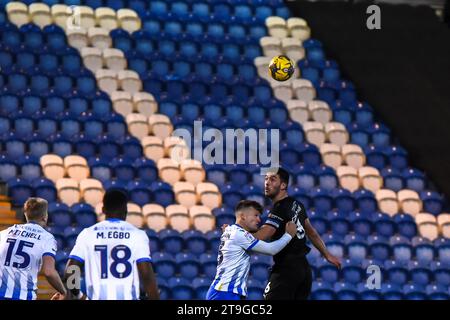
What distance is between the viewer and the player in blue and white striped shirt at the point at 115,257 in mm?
9664

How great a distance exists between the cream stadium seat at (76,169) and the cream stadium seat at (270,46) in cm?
484

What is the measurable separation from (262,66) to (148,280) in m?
11.9

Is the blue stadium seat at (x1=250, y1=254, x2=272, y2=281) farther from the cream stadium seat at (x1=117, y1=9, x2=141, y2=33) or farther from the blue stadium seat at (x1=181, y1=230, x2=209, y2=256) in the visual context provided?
the cream stadium seat at (x1=117, y1=9, x2=141, y2=33)

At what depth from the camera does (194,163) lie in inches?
737

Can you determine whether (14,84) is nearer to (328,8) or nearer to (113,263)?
(328,8)

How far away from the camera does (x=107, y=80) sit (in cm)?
1981

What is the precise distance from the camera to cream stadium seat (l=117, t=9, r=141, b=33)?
2136cm

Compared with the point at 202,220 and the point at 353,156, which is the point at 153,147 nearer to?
the point at 202,220

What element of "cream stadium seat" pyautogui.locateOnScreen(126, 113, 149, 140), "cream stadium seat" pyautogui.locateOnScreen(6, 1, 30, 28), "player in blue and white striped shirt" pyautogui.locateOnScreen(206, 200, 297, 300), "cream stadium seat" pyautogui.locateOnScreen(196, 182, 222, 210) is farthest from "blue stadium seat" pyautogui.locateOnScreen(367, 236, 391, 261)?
"player in blue and white striped shirt" pyautogui.locateOnScreen(206, 200, 297, 300)

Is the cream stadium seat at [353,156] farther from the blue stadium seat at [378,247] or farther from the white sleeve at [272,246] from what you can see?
the white sleeve at [272,246]

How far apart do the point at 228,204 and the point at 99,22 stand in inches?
183

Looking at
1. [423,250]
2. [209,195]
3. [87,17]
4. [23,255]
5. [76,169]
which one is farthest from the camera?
[87,17]

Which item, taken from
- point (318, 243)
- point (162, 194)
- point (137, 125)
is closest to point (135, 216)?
point (162, 194)

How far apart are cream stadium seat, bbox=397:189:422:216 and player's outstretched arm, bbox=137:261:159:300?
398 inches
